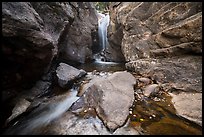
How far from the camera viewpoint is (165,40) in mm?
8445

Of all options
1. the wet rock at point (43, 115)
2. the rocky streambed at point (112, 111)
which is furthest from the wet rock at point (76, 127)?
the wet rock at point (43, 115)

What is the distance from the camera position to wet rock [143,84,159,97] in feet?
20.4

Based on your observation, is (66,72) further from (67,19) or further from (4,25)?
(4,25)

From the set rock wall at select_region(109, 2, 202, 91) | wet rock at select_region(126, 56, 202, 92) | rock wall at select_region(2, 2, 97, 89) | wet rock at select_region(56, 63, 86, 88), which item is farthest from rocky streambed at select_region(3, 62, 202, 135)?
rock wall at select_region(2, 2, 97, 89)

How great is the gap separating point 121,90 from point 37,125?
9.37 feet

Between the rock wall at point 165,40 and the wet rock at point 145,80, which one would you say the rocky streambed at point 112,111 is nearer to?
the wet rock at point 145,80

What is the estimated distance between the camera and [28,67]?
5.52 meters

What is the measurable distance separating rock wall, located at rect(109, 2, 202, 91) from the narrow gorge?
1.4 inches

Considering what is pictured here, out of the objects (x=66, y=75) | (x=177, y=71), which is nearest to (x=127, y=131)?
(x=177, y=71)

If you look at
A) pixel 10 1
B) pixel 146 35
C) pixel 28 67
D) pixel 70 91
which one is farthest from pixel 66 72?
pixel 146 35

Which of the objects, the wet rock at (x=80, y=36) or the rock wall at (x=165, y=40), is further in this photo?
the wet rock at (x=80, y=36)

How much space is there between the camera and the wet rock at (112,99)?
188 inches

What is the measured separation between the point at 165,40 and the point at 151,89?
3210 millimetres

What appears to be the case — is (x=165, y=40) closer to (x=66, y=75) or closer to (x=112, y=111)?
(x=66, y=75)
